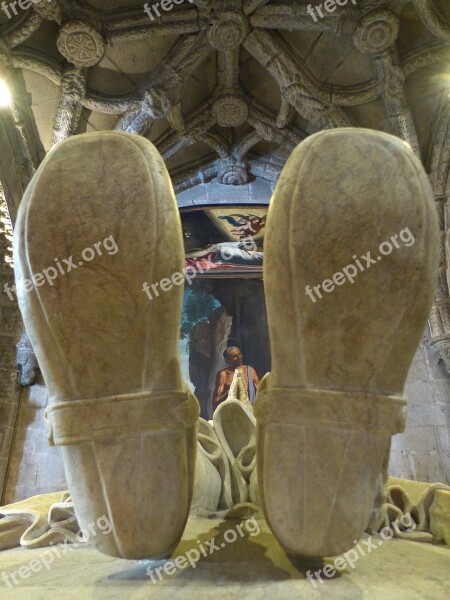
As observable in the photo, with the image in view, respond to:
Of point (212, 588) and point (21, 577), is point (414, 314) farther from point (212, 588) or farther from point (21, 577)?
point (21, 577)

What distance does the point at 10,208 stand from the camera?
16.2 ft

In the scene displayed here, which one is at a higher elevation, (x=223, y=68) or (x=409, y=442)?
(x=223, y=68)

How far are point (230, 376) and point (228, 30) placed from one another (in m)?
4.26

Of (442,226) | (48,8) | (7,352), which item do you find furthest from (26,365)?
(442,226)

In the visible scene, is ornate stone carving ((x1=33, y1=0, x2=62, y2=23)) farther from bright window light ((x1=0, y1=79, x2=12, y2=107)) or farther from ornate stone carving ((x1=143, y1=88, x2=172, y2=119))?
ornate stone carving ((x1=143, y1=88, x2=172, y2=119))

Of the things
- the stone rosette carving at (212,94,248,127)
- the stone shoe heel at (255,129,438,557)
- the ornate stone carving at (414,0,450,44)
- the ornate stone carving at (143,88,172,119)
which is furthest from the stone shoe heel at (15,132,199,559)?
the stone rosette carving at (212,94,248,127)

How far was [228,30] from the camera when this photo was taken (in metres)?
5.25

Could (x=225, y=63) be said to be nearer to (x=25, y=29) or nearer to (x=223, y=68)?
(x=223, y=68)

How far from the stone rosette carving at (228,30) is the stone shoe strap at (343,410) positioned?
5.32 metres

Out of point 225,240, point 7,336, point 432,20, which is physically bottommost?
point 7,336

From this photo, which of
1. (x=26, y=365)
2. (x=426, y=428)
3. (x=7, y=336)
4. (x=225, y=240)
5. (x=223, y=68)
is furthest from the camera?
(x=225, y=240)

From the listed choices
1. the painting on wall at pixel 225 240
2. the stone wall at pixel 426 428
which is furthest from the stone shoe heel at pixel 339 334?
the painting on wall at pixel 225 240

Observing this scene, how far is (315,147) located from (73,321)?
0.81 m

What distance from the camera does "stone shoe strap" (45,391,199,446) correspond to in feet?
3.58
